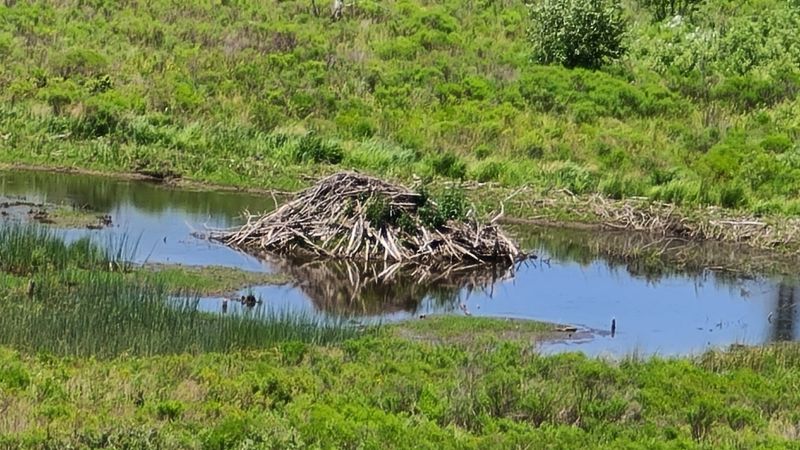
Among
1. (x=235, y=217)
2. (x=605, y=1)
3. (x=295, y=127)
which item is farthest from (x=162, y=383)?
(x=605, y=1)

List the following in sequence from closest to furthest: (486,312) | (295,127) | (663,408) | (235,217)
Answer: (663,408) → (486,312) → (235,217) → (295,127)

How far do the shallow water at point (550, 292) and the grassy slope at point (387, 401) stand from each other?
2734mm

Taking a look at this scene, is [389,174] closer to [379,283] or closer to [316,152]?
[316,152]

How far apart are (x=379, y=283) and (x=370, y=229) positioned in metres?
1.67

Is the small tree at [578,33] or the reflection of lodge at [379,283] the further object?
the small tree at [578,33]

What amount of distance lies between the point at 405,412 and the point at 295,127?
925 inches

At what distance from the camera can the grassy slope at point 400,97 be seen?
32969 millimetres

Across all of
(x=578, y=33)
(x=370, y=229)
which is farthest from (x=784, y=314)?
(x=578, y=33)

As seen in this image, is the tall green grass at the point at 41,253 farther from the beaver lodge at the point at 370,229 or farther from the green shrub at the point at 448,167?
the green shrub at the point at 448,167

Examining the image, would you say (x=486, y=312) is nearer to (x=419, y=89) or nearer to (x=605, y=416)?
(x=605, y=416)

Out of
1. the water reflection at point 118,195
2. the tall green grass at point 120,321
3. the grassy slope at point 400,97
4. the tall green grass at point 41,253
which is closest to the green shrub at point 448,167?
the grassy slope at point 400,97

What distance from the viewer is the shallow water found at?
810 inches

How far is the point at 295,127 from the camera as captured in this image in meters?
35.9

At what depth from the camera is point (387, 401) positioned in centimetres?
1327
